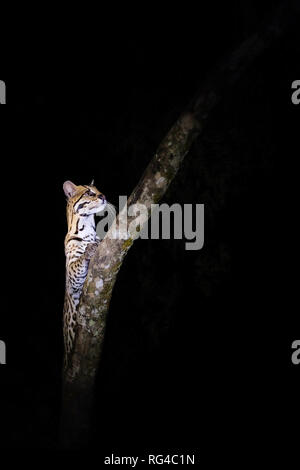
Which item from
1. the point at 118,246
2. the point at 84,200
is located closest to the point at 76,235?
the point at 84,200

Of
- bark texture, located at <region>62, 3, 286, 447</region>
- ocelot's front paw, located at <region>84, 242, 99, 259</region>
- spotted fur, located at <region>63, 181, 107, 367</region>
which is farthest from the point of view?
spotted fur, located at <region>63, 181, 107, 367</region>

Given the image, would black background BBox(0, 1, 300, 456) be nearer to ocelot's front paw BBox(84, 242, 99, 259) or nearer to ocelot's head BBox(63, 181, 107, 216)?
ocelot's head BBox(63, 181, 107, 216)

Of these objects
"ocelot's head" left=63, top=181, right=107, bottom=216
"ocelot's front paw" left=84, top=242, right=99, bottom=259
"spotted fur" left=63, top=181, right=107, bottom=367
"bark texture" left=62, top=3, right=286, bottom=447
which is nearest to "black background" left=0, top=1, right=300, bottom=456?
"bark texture" left=62, top=3, right=286, bottom=447

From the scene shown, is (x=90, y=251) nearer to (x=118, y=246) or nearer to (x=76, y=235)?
(x=76, y=235)

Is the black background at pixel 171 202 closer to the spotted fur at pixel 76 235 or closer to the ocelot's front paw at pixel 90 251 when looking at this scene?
Answer: the spotted fur at pixel 76 235

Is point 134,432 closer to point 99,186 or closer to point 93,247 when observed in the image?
point 93,247

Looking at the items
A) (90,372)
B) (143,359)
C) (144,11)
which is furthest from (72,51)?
(90,372)
